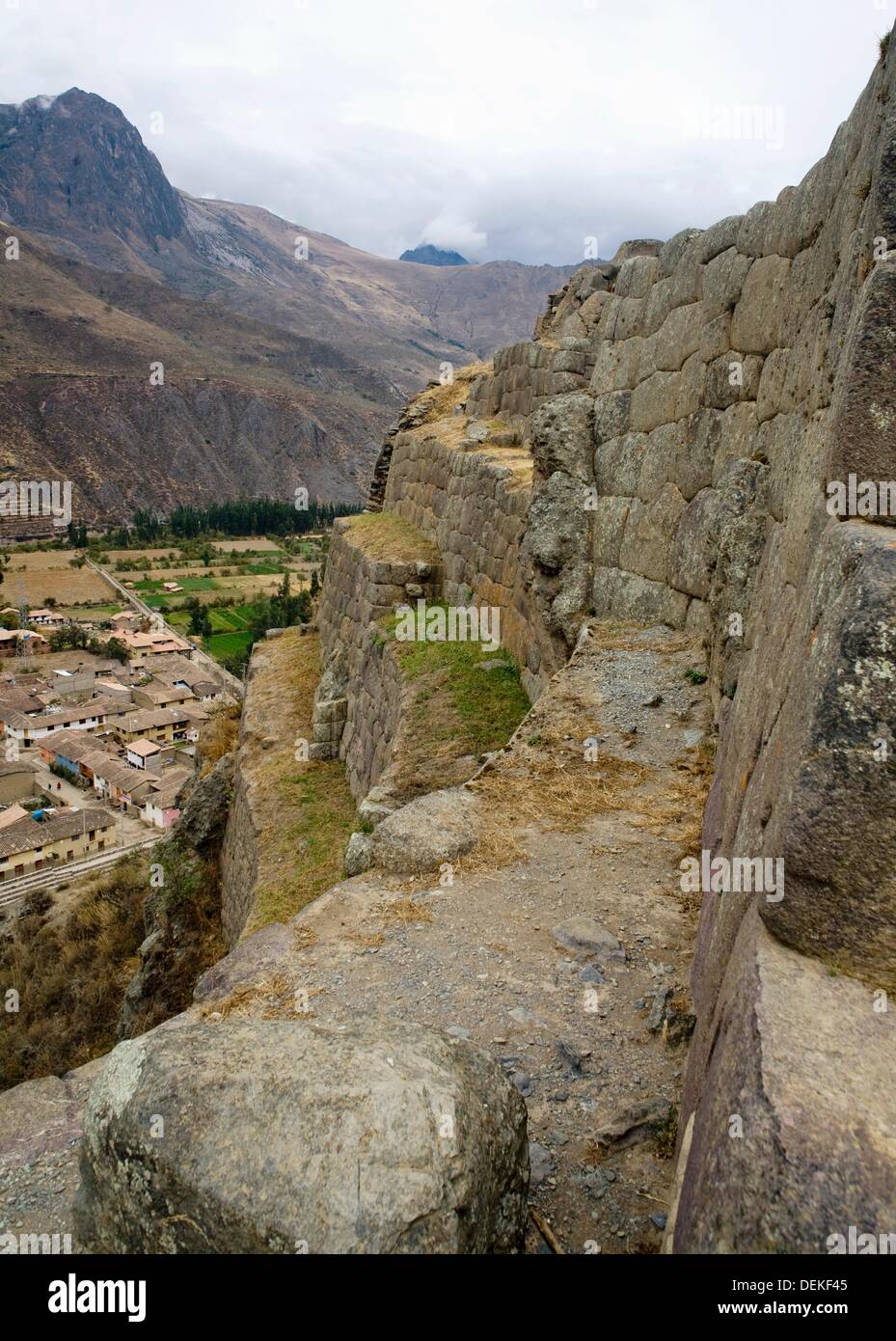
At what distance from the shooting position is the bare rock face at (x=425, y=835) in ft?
19.4

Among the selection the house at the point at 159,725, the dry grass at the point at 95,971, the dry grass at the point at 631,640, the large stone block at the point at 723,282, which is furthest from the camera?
Answer: the house at the point at 159,725

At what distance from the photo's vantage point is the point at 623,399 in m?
8.98

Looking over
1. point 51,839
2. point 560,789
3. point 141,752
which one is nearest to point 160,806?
point 51,839

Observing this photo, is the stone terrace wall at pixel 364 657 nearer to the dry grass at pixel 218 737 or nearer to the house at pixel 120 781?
the dry grass at pixel 218 737

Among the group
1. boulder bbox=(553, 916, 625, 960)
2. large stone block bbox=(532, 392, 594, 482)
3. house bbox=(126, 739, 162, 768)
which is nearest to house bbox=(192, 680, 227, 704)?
house bbox=(126, 739, 162, 768)

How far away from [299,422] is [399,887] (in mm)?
125092

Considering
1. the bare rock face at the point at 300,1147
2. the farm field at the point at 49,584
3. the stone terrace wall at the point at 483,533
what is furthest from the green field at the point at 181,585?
the bare rock face at the point at 300,1147

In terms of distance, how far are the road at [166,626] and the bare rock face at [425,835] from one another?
41186 millimetres

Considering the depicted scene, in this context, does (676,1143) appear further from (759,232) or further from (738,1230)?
(759,232)

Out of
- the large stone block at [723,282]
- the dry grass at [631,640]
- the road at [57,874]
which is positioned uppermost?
the large stone block at [723,282]

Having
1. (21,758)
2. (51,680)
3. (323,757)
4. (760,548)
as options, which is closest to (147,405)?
(51,680)

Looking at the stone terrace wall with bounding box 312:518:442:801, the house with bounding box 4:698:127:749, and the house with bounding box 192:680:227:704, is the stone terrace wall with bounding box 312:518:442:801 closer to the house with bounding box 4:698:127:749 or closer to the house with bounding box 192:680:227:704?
the house with bounding box 192:680:227:704

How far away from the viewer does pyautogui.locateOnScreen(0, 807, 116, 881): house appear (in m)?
34.9

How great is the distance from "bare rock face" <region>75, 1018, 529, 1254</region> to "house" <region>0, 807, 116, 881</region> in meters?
36.2
